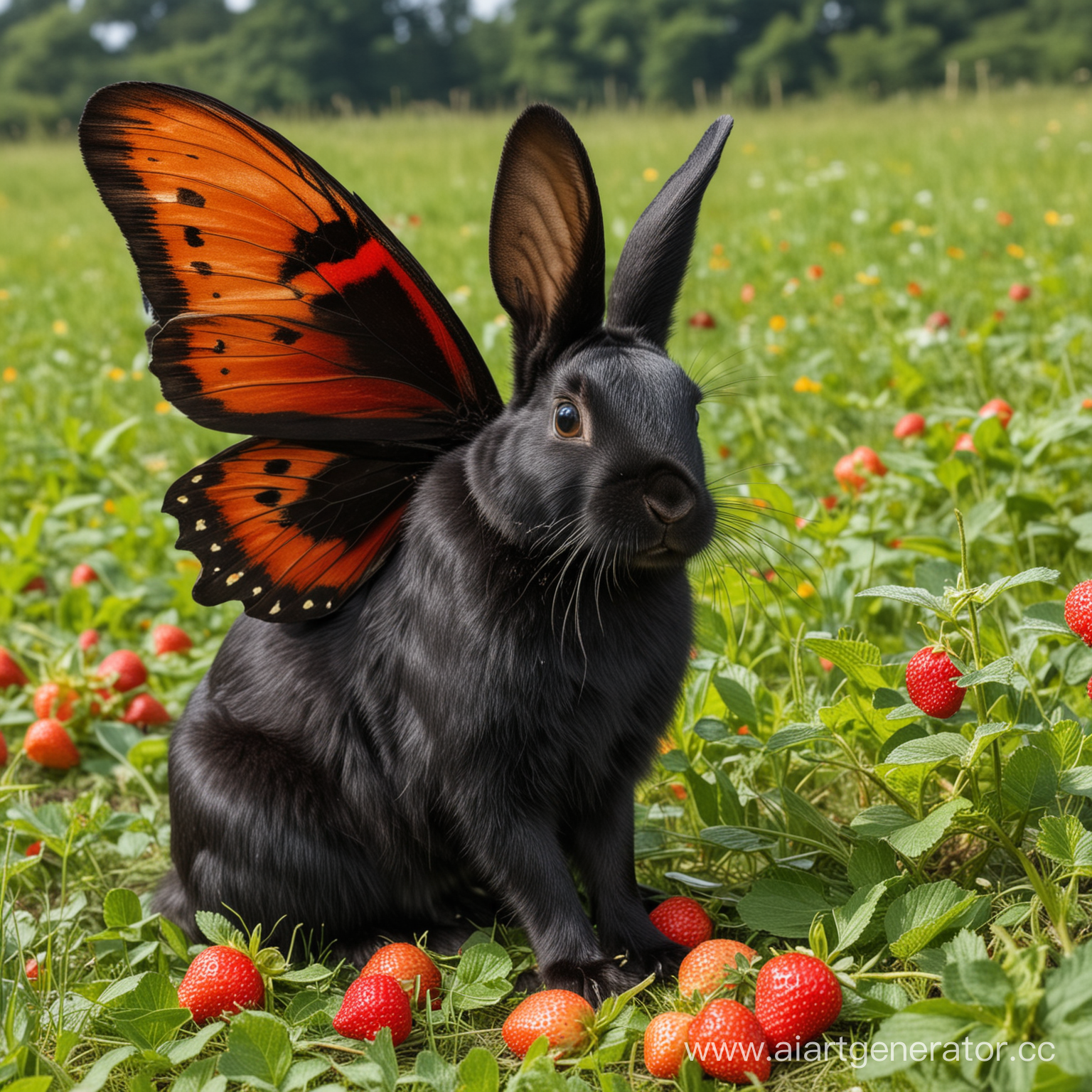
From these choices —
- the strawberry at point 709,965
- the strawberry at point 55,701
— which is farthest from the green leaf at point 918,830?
the strawberry at point 55,701

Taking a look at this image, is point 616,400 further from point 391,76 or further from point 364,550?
point 391,76

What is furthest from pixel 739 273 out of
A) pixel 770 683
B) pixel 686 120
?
pixel 686 120

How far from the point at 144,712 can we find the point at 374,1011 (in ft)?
4.76

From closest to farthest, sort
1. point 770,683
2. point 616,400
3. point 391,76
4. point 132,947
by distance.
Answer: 1. point 616,400
2. point 132,947
3. point 770,683
4. point 391,76

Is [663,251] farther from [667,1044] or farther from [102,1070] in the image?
[102,1070]

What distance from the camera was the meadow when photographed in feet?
4.75

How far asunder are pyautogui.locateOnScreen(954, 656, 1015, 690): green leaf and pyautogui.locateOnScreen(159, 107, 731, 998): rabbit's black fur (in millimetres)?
407

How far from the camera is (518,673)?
167 centimetres

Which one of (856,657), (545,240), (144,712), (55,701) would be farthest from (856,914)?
(55,701)

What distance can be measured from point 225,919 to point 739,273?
5.24 metres

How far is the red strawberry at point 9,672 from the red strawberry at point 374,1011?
1803 millimetres

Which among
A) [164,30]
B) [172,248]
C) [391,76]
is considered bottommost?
[172,248]

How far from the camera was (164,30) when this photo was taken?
171 feet

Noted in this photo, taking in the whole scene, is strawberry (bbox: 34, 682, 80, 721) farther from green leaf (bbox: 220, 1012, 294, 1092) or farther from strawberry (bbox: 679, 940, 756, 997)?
strawberry (bbox: 679, 940, 756, 997)
